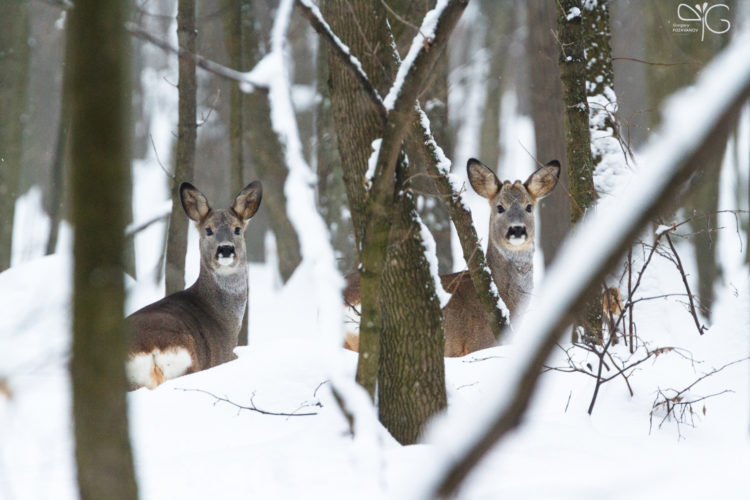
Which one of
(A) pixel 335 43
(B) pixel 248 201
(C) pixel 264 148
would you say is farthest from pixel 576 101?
(C) pixel 264 148

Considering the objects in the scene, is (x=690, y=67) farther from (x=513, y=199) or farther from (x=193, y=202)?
(x=193, y=202)

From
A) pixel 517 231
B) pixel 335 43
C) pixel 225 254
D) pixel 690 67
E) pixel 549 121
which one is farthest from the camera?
pixel 690 67

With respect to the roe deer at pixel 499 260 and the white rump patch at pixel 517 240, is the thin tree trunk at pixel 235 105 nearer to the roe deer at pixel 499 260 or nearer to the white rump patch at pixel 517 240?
the roe deer at pixel 499 260

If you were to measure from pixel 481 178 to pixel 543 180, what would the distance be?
588 millimetres

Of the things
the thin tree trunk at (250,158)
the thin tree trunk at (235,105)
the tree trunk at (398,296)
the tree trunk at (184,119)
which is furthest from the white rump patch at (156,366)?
the thin tree trunk at (250,158)

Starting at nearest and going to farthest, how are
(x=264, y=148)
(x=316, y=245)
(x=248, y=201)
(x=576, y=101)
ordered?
(x=316, y=245)
(x=576, y=101)
(x=248, y=201)
(x=264, y=148)

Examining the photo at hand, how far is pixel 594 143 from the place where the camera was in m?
6.70

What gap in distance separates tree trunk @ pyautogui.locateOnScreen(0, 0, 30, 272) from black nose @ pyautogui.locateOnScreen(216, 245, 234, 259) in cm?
497

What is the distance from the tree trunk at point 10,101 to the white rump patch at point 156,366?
5821 mm

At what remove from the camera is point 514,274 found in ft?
23.4

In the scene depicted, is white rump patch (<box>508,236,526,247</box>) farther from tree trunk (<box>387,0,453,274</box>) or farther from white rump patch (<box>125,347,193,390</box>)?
white rump patch (<box>125,347,193,390</box>)

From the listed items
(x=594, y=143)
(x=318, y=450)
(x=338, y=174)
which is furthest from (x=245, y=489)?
(x=338, y=174)

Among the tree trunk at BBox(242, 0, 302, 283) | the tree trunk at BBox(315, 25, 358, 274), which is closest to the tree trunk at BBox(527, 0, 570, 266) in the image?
the tree trunk at BBox(315, 25, 358, 274)

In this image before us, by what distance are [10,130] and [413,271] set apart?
9356 mm
